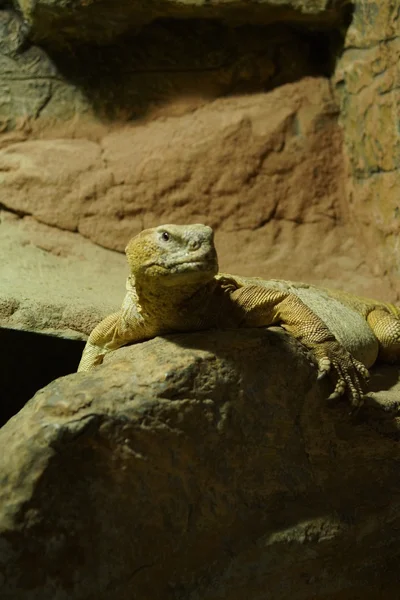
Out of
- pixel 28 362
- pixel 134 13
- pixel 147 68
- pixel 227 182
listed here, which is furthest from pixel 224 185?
pixel 28 362

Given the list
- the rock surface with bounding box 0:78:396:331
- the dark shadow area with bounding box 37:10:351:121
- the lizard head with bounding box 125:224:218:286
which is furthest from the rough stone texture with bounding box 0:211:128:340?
the lizard head with bounding box 125:224:218:286

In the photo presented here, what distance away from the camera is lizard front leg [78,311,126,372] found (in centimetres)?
488

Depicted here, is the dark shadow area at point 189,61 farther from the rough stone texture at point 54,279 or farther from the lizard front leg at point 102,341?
the lizard front leg at point 102,341

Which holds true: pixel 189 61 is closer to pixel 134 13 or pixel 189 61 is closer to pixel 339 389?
pixel 134 13

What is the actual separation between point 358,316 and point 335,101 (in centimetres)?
323

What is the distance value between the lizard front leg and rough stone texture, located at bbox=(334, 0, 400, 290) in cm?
389

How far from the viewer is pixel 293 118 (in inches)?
327

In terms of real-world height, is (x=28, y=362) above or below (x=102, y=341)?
below

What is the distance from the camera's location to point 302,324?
14.5ft

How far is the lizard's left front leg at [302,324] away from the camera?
14.3 ft

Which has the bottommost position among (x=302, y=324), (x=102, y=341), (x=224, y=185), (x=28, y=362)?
(x=28, y=362)

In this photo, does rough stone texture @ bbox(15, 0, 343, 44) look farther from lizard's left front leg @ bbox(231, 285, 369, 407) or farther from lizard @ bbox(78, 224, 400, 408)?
lizard's left front leg @ bbox(231, 285, 369, 407)

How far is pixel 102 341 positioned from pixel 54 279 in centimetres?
226

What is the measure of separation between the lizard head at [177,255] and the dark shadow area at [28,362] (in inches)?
99.1
